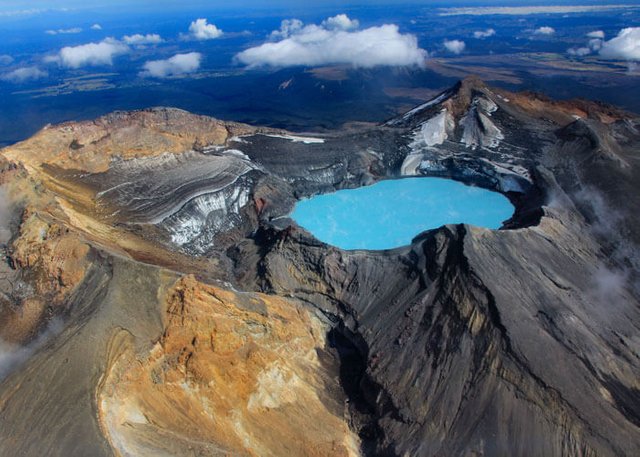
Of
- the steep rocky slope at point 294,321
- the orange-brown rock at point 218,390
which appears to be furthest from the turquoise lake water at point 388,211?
the orange-brown rock at point 218,390

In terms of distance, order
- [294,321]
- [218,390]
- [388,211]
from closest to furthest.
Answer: [218,390] < [294,321] < [388,211]

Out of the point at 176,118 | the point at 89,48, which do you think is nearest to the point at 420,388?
the point at 176,118

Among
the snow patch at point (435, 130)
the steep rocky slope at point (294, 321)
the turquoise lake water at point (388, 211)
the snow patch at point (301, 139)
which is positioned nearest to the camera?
the steep rocky slope at point (294, 321)

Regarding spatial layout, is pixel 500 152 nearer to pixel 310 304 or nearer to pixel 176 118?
pixel 310 304

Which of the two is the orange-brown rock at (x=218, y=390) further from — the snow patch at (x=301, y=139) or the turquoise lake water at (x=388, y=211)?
the snow patch at (x=301, y=139)

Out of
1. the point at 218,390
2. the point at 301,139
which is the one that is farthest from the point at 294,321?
the point at 301,139

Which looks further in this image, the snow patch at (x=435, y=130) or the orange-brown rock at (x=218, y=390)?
the snow patch at (x=435, y=130)

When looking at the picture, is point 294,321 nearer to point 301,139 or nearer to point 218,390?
point 218,390
